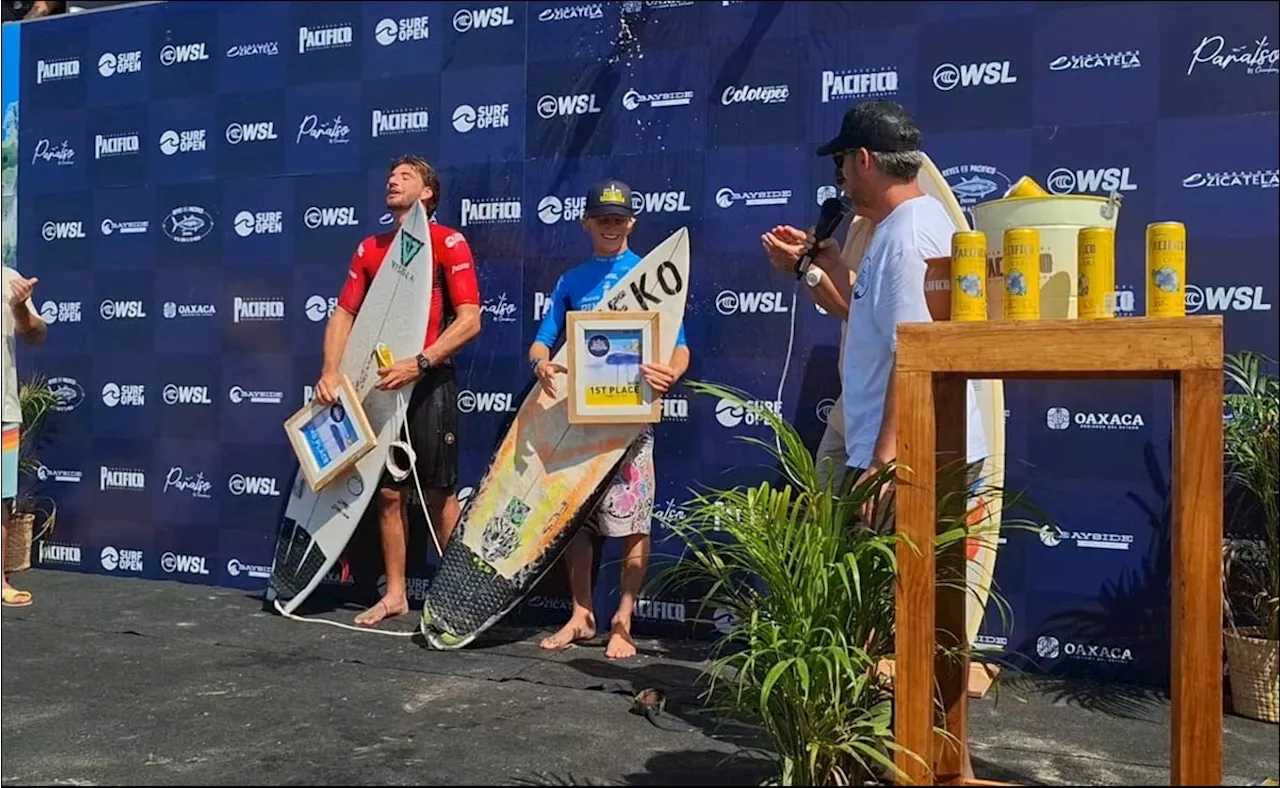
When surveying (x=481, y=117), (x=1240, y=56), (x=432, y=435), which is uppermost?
(x=481, y=117)

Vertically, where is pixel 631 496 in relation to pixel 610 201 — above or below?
below

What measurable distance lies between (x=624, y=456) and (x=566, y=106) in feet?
4.90

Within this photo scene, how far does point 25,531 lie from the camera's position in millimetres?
5910

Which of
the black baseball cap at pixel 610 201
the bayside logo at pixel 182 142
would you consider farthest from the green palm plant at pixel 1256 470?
the bayside logo at pixel 182 142

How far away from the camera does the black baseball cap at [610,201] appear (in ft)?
14.2

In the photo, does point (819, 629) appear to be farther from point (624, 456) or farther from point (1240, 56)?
point (1240, 56)

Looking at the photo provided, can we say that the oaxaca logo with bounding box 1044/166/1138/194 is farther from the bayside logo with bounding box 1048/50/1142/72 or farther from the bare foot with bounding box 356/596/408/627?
the bare foot with bounding box 356/596/408/627

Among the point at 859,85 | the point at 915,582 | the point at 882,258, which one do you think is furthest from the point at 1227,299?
the point at 915,582

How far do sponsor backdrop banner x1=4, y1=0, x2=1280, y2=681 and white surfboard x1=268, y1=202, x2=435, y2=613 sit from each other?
1.07ft

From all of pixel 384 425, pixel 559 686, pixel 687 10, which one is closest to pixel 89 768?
pixel 559 686

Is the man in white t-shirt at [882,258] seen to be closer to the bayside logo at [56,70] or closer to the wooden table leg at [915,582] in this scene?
the wooden table leg at [915,582]

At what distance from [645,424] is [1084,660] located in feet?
5.55

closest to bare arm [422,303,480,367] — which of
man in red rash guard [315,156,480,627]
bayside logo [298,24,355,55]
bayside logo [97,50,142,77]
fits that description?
man in red rash guard [315,156,480,627]

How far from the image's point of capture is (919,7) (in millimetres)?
4152
